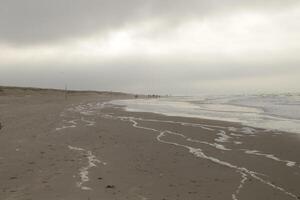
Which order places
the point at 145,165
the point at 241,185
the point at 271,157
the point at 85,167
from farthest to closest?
the point at 271,157, the point at 145,165, the point at 85,167, the point at 241,185

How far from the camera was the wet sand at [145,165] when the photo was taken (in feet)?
29.0

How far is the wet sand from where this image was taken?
885 cm

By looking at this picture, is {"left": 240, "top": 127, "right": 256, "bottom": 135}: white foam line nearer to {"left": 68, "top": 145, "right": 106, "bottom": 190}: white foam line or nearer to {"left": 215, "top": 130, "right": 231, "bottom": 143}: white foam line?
{"left": 215, "top": 130, "right": 231, "bottom": 143}: white foam line

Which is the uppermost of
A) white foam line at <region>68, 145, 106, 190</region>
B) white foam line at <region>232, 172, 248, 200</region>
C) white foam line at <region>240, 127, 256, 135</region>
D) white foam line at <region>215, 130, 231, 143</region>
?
white foam line at <region>240, 127, 256, 135</region>

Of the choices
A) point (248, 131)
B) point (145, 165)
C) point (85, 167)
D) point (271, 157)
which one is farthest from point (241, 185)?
point (248, 131)

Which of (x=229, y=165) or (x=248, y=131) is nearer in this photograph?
(x=229, y=165)

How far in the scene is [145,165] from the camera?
11.6 meters

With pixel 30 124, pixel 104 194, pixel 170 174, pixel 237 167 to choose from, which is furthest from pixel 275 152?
pixel 30 124

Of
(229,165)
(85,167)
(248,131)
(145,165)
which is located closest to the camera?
(85,167)

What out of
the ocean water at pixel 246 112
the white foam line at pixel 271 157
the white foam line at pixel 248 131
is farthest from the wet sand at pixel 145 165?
the ocean water at pixel 246 112

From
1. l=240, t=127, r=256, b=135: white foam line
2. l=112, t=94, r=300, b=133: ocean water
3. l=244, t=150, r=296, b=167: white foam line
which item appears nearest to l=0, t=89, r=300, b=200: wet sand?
l=244, t=150, r=296, b=167: white foam line

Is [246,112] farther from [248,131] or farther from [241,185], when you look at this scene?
[241,185]

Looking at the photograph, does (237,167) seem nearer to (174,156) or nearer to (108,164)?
(174,156)

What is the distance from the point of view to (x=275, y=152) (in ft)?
47.8
